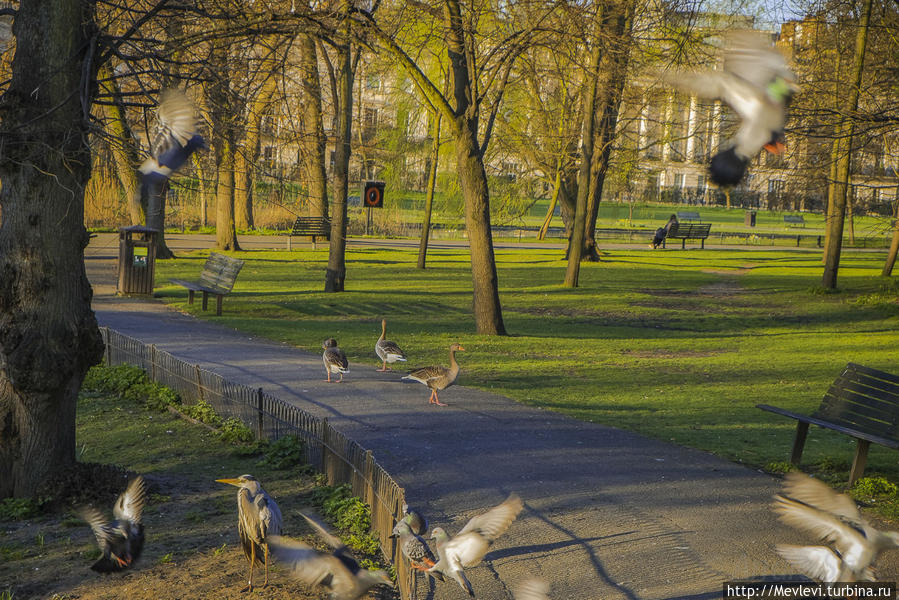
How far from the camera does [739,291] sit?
31.4 metres

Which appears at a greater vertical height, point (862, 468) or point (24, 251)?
point (24, 251)

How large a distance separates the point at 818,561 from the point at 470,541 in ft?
7.91

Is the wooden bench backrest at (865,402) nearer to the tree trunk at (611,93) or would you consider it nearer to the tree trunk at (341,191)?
the tree trunk at (611,93)

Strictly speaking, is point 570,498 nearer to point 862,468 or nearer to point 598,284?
point 862,468

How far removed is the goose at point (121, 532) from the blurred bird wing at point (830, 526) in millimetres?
4900

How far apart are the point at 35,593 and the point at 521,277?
90.6ft

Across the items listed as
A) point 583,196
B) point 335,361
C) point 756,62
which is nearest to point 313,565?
point 756,62

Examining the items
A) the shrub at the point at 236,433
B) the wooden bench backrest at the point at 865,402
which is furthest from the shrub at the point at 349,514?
the wooden bench backrest at the point at 865,402

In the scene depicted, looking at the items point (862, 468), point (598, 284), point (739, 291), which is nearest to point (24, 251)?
point (862, 468)

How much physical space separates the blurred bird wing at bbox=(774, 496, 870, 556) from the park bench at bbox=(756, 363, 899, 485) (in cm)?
321

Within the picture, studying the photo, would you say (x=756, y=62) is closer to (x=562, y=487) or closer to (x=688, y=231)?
(x=562, y=487)

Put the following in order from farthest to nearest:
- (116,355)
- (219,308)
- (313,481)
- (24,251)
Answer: (219,308), (116,355), (313,481), (24,251)

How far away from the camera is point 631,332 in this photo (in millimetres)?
21594

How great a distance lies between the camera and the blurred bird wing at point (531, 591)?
20.8ft
